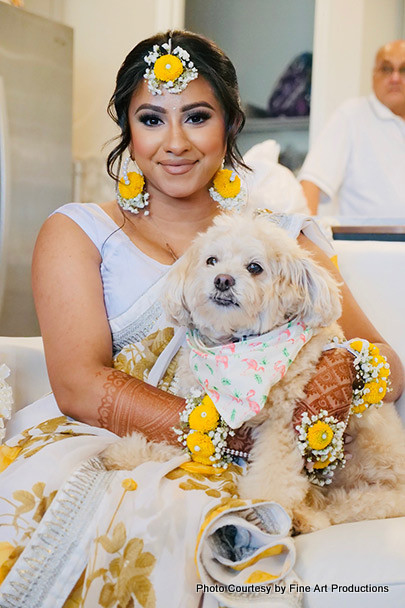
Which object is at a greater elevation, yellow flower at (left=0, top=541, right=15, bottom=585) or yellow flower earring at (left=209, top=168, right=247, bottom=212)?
yellow flower earring at (left=209, top=168, right=247, bottom=212)

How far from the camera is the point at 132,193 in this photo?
2004 millimetres

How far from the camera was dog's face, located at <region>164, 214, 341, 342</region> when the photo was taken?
1512mm

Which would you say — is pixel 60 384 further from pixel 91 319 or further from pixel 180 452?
pixel 180 452

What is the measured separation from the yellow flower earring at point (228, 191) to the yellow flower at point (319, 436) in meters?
0.75

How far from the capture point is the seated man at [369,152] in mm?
4273

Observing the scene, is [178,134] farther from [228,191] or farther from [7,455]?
[7,455]

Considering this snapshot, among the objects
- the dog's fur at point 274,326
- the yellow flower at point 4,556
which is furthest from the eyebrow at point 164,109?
the yellow flower at point 4,556

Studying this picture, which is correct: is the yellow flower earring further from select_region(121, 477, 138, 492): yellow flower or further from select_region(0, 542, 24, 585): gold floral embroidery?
select_region(0, 542, 24, 585): gold floral embroidery

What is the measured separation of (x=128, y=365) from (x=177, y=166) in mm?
513

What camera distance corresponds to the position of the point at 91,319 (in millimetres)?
1800

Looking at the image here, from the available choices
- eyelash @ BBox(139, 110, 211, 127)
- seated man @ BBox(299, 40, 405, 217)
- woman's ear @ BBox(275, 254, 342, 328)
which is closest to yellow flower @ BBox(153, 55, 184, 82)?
eyelash @ BBox(139, 110, 211, 127)

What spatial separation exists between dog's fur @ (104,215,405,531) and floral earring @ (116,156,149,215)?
41cm

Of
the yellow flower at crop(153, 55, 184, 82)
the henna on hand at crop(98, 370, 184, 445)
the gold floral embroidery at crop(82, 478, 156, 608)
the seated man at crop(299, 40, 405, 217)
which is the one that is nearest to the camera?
the gold floral embroidery at crop(82, 478, 156, 608)

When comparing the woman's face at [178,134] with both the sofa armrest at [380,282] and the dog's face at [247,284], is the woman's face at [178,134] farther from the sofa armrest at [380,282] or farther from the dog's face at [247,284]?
the sofa armrest at [380,282]
